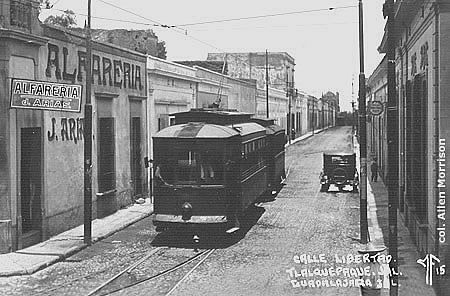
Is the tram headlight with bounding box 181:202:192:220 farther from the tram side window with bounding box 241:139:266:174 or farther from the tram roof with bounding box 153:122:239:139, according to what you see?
the tram side window with bounding box 241:139:266:174

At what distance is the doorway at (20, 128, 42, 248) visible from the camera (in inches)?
669

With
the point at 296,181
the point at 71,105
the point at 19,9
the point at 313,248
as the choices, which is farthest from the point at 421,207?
the point at 296,181

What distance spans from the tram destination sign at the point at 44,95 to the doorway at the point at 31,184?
93 centimetres

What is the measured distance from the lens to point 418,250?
15.7 m

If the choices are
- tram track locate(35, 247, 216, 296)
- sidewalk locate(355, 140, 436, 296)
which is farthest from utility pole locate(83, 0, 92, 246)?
sidewalk locate(355, 140, 436, 296)

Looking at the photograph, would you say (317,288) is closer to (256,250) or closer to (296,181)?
(256,250)

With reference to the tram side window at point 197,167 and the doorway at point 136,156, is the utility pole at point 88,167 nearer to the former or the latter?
the tram side window at point 197,167

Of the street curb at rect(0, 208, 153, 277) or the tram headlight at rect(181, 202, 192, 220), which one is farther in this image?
the tram headlight at rect(181, 202, 192, 220)

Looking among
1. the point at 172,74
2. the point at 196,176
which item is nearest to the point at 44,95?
the point at 196,176

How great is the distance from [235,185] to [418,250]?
4689mm

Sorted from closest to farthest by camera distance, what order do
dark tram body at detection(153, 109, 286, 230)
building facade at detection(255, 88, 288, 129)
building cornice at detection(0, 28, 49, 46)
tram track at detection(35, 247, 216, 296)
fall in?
tram track at detection(35, 247, 216, 296) → building cornice at detection(0, 28, 49, 46) → dark tram body at detection(153, 109, 286, 230) → building facade at detection(255, 88, 288, 129)

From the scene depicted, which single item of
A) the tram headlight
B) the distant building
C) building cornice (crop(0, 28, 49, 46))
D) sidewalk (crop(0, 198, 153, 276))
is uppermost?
the distant building

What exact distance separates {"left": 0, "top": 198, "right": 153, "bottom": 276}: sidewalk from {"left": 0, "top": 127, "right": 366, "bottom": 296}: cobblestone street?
0.70 ft

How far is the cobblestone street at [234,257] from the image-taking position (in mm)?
12828
